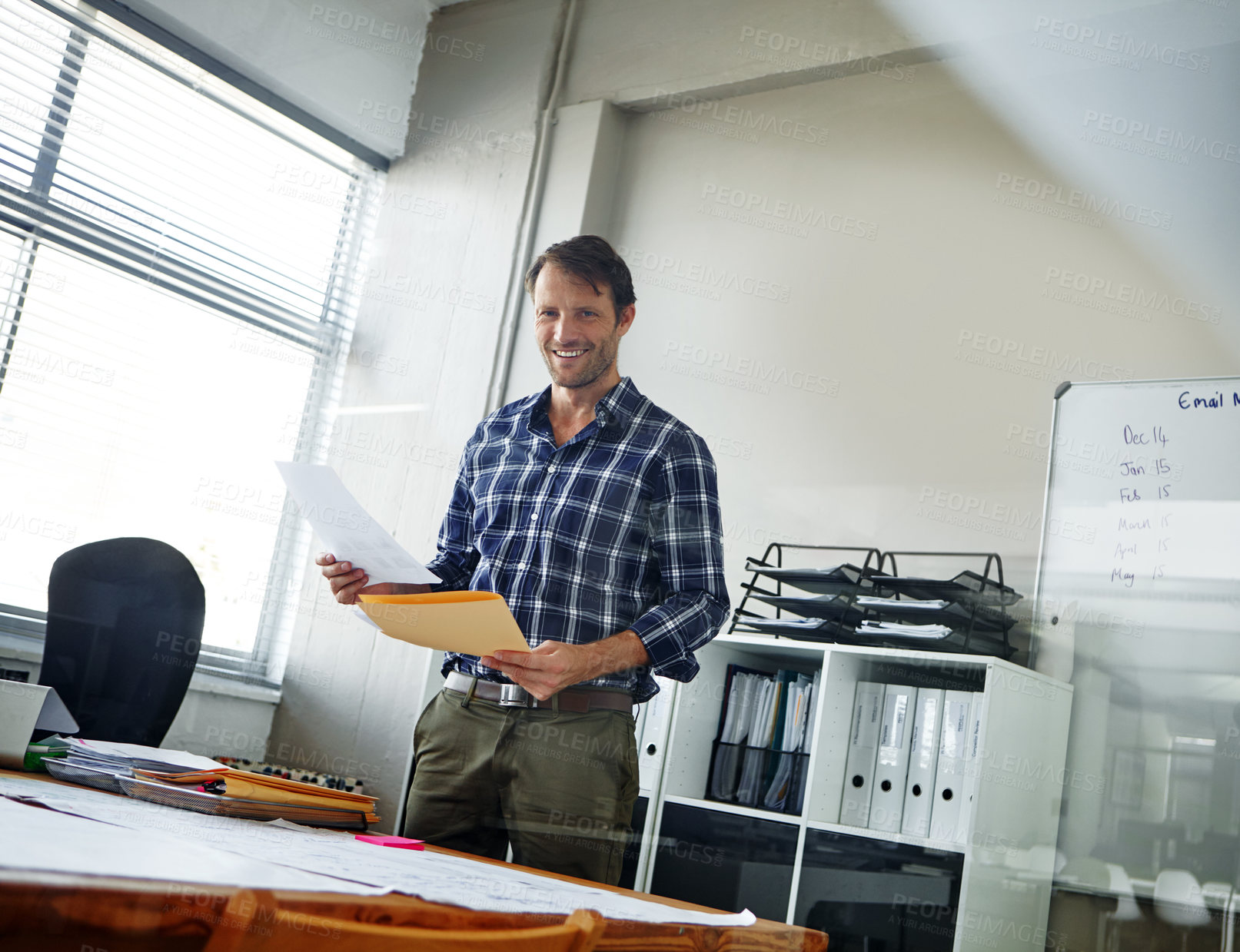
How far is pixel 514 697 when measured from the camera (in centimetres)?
168

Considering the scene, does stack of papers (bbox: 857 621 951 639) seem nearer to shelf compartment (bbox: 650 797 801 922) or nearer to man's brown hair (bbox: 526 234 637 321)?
shelf compartment (bbox: 650 797 801 922)

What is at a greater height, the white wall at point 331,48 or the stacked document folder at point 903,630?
the white wall at point 331,48

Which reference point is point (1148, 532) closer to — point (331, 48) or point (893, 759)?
point (893, 759)

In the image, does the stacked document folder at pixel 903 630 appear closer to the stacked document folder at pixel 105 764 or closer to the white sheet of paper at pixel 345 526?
the white sheet of paper at pixel 345 526

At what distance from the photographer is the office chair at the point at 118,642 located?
246 centimetres

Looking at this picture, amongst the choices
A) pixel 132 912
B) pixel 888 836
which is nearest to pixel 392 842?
pixel 132 912

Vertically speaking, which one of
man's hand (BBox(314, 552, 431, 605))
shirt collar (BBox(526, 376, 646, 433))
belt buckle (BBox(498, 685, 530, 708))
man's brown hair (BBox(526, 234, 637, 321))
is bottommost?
belt buckle (BBox(498, 685, 530, 708))

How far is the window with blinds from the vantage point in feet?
10.5

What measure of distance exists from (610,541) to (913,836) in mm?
1078

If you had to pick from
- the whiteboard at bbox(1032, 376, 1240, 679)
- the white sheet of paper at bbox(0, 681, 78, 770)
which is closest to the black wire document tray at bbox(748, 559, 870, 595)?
the whiteboard at bbox(1032, 376, 1240, 679)

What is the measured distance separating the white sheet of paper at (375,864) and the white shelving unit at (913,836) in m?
1.39

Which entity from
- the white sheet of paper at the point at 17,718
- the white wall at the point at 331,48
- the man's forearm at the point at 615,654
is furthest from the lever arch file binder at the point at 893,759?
the white wall at the point at 331,48

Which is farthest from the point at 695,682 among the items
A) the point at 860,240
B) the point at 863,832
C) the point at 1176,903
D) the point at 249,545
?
the point at 249,545

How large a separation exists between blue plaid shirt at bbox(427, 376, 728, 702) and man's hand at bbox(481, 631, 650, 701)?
0.09 meters
